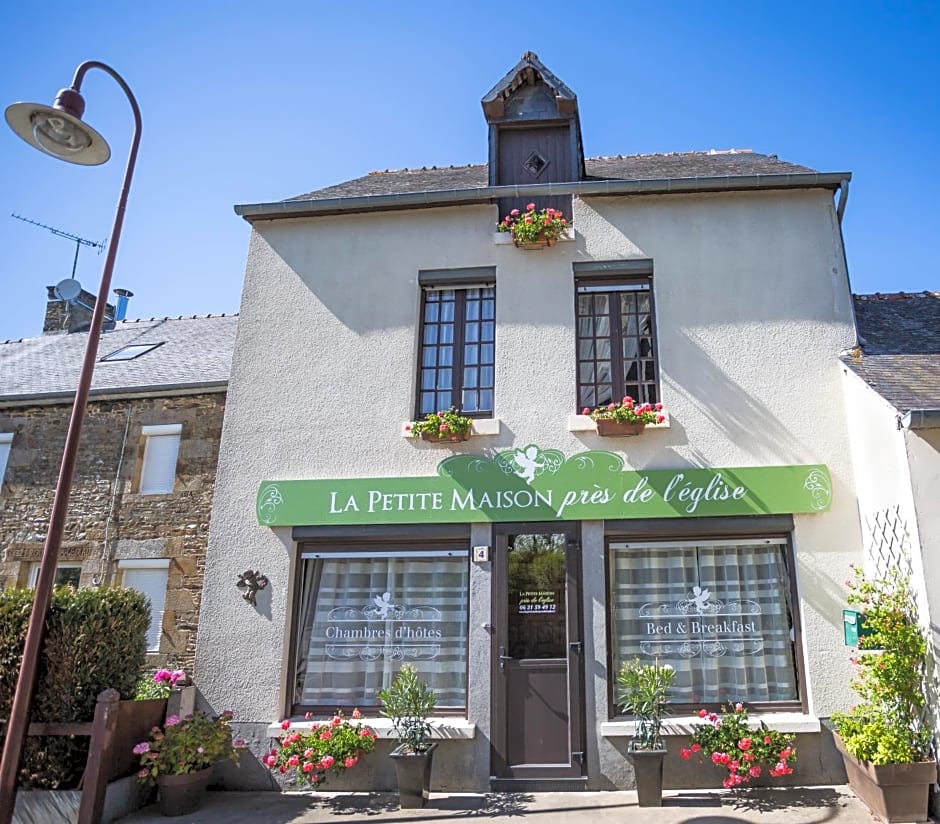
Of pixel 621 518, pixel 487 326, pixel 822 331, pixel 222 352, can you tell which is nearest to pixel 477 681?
pixel 621 518

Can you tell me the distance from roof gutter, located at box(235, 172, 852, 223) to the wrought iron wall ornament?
4147 millimetres

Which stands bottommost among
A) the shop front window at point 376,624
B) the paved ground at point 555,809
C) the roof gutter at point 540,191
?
the paved ground at point 555,809

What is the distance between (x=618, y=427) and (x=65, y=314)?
11.4 m

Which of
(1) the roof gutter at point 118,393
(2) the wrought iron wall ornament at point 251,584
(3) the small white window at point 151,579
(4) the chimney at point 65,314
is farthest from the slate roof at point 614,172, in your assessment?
(4) the chimney at point 65,314

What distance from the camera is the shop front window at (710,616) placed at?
6.76 metres

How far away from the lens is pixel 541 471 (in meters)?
7.25

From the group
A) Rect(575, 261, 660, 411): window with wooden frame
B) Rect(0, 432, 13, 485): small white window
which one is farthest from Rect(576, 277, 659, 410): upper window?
Rect(0, 432, 13, 485): small white window

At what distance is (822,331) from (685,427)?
5.72 ft

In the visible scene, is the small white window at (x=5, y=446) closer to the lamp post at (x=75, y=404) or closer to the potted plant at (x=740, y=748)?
the lamp post at (x=75, y=404)

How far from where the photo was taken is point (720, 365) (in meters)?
7.47

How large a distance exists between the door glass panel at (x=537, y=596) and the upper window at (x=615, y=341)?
5.05 feet

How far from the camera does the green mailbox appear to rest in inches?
241

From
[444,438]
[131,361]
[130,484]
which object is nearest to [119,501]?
[130,484]

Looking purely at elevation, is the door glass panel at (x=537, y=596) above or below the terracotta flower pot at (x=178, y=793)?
above
